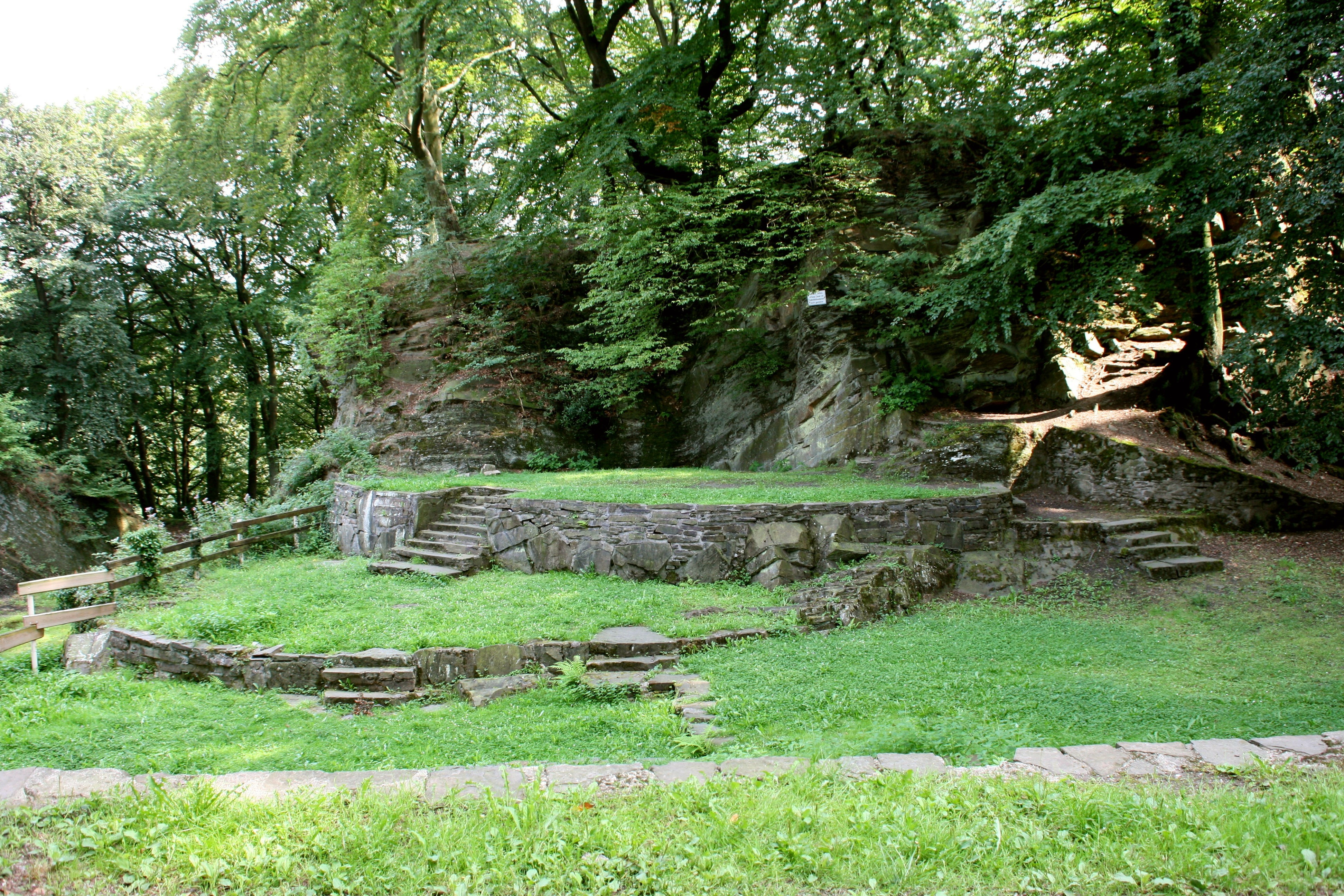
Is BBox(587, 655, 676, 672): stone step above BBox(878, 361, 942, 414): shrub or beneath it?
beneath

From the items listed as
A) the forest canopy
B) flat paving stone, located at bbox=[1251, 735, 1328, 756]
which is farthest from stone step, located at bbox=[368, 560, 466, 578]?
flat paving stone, located at bbox=[1251, 735, 1328, 756]

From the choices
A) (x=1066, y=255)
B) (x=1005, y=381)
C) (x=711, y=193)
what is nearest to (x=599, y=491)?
(x=711, y=193)

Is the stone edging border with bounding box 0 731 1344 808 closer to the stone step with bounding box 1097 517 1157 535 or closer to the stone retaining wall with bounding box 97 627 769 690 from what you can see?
the stone retaining wall with bounding box 97 627 769 690

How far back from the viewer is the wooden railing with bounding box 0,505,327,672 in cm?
611

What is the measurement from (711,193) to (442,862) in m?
11.8

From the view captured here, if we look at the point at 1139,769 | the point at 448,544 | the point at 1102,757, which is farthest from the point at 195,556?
the point at 1139,769

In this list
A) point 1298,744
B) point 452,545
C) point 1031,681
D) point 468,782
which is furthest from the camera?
point 452,545

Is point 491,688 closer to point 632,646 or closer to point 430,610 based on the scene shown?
point 632,646

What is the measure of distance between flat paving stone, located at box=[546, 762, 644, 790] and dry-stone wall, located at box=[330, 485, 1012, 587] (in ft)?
15.3

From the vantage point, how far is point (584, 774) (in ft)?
11.1

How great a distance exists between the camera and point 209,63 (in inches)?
575

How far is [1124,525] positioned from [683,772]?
757 centimetres

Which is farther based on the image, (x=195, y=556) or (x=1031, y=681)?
(x=195, y=556)

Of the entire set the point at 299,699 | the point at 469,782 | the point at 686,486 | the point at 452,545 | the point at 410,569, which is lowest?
the point at 299,699
